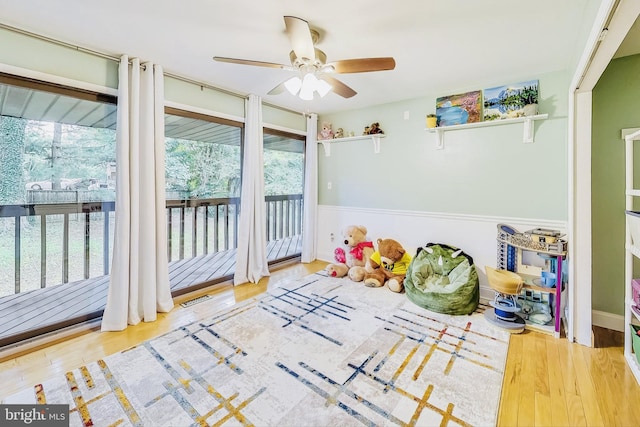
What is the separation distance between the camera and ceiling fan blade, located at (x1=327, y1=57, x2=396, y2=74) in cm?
194

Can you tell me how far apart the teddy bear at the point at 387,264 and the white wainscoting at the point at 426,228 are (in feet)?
0.74

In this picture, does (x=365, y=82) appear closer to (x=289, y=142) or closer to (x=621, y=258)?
(x=289, y=142)

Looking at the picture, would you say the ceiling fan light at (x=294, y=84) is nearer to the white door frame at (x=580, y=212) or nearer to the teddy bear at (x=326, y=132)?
the white door frame at (x=580, y=212)

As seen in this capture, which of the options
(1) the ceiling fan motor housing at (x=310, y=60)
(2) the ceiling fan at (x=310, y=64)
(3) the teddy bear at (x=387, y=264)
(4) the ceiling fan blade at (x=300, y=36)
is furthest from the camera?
(3) the teddy bear at (x=387, y=264)

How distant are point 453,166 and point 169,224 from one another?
356cm

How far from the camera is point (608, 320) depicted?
2.52 metres

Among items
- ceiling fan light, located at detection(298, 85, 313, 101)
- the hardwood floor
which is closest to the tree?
the hardwood floor

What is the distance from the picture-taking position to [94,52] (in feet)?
7.92

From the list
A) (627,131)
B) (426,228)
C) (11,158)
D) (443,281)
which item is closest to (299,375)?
(443,281)

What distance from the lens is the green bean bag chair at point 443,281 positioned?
2765 mm

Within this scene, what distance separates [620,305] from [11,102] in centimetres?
526

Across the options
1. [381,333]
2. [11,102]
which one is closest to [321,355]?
[381,333]

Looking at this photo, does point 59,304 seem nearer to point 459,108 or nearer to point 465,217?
point 465,217
